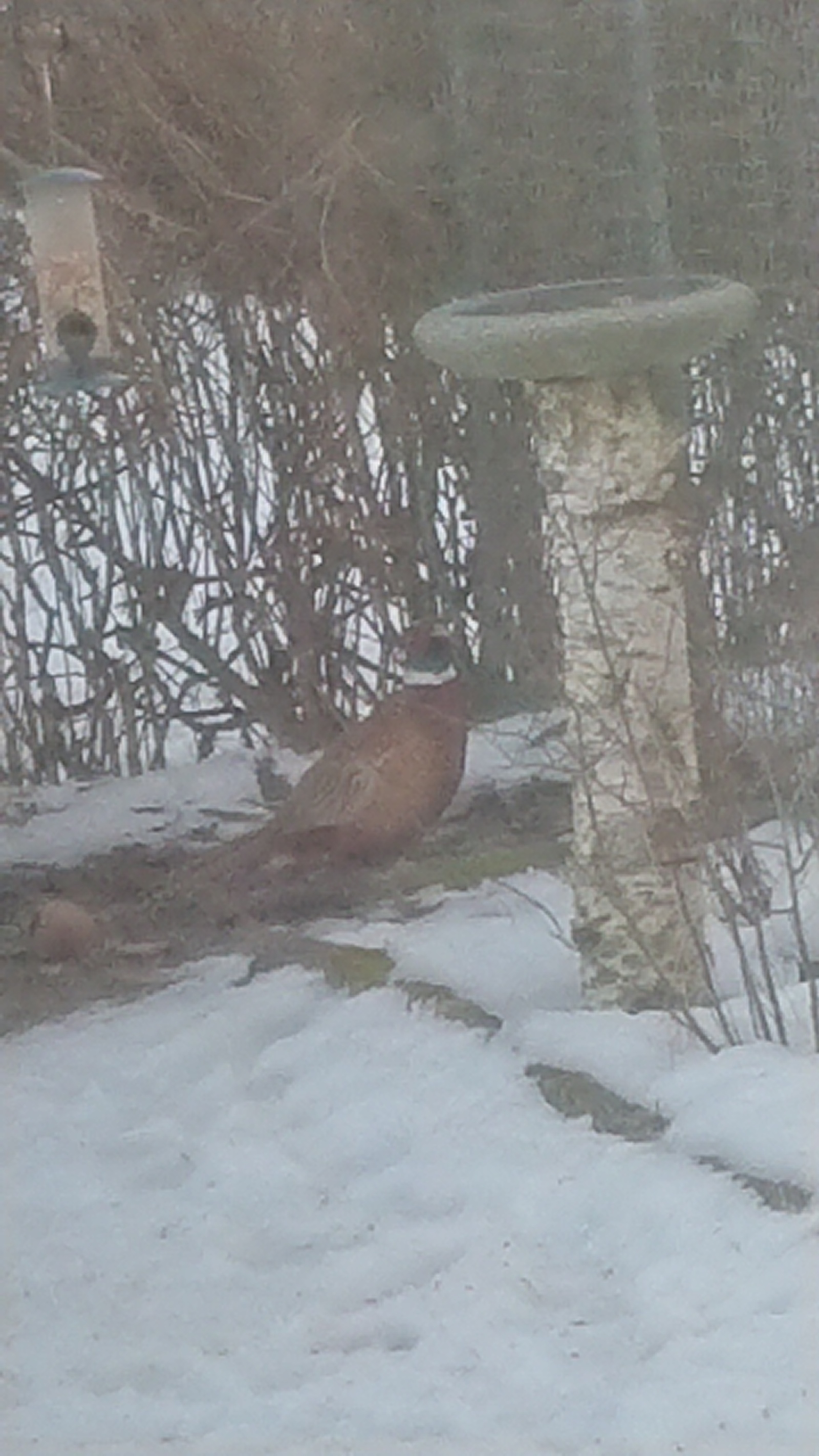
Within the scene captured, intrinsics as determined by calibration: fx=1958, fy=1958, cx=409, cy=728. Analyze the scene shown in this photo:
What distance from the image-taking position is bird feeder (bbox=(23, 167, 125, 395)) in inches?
118

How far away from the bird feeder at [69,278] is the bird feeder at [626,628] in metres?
0.81

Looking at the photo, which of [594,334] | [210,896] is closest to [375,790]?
[210,896]

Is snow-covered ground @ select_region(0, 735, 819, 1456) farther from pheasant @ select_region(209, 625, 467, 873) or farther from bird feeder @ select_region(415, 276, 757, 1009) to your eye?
pheasant @ select_region(209, 625, 467, 873)

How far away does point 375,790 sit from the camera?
341 cm

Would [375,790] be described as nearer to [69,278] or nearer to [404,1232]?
[69,278]

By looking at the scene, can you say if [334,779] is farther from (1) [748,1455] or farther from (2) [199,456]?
(1) [748,1455]

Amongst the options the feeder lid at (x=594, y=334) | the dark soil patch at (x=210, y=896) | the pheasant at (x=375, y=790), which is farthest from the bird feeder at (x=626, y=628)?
the pheasant at (x=375, y=790)

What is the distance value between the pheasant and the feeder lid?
118cm

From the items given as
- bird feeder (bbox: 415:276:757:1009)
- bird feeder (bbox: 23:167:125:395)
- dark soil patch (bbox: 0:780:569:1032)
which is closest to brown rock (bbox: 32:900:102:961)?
dark soil patch (bbox: 0:780:569:1032)

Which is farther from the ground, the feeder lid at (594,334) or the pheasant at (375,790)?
the feeder lid at (594,334)

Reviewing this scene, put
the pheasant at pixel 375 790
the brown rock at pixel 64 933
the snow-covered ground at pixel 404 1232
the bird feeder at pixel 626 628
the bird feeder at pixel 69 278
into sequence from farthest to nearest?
1. the pheasant at pixel 375 790
2. the brown rock at pixel 64 933
3. the bird feeder at pixel 69 278
4. the bird feeder at pixel 626 628
5. the snow-covered ground at pixel 404 1232

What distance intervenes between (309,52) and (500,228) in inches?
17.3

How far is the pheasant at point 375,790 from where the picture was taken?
3.32 m

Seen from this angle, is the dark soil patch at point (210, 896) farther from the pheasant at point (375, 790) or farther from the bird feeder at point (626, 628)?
the bird feeder at point (626, 628)
